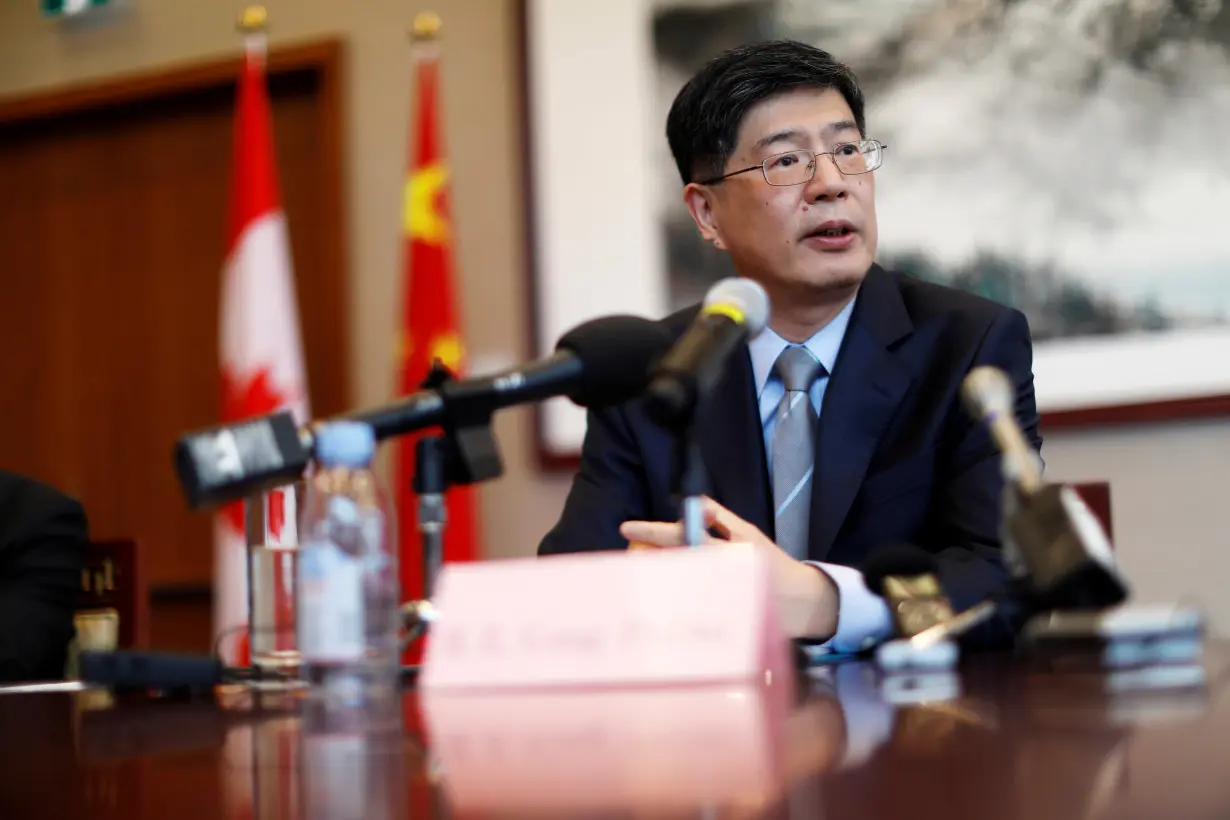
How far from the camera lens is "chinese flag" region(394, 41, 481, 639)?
3543mm

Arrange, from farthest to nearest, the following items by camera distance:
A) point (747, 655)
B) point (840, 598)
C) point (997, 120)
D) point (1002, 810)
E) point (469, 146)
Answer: point (469, 146), point (997, 120), point (840, 598), point (747, 655), point (1002, 810)

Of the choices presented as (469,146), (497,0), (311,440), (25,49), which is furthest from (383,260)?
(311,440)

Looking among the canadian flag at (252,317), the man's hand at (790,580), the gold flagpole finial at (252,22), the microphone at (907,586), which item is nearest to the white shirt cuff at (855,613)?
the man's hand at (790,580)

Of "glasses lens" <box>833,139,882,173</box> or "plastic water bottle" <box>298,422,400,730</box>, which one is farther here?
"glasses lens" <box>833,139,882,173</box>

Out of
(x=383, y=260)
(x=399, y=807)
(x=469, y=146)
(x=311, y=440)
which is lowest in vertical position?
(x=399, y=807)

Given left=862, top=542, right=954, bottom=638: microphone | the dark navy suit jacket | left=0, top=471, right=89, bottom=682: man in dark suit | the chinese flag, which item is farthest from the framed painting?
left=862, top=542, right=954, bottom=638: microphone

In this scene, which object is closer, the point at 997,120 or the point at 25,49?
the point at 997,120

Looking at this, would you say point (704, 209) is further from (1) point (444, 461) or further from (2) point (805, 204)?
(1) point (444, 461)

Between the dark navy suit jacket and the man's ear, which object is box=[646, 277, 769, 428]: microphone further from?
the man's ear

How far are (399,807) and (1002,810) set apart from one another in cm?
28

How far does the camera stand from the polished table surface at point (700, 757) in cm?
62

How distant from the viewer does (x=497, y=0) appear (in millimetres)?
3988

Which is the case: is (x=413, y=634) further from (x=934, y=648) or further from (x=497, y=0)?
(x=497, y=0)

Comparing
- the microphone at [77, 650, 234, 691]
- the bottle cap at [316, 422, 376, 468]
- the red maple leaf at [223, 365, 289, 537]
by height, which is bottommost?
the microphone at [77, 650, 234, 691]
